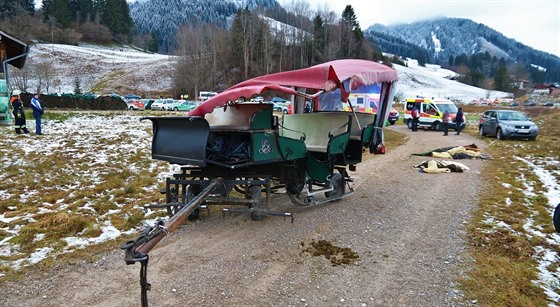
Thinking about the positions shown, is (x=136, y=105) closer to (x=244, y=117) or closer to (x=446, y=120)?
(x=446, y=120)

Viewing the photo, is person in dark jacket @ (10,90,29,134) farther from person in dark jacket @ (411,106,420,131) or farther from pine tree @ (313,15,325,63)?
pine tree @ (313,15,325,63)

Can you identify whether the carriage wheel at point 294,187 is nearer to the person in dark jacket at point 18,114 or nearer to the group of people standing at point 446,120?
the person in dark jacket at point 18,114

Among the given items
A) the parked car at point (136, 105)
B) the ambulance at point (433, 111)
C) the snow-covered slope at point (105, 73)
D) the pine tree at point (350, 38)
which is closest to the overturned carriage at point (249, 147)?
the ambulance at point (433, 111)

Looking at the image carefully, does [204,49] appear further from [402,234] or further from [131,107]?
[402,234]

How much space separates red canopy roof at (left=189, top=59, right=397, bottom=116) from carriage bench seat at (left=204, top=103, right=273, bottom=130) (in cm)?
33

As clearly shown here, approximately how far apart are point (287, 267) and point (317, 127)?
470 centimetres

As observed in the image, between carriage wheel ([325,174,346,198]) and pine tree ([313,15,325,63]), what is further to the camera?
pine tree ([313,15,325,63])

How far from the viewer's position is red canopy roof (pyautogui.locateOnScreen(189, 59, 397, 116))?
20.1ft

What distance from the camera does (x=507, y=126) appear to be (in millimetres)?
21031

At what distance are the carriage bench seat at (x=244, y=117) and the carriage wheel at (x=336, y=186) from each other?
7.99 ft

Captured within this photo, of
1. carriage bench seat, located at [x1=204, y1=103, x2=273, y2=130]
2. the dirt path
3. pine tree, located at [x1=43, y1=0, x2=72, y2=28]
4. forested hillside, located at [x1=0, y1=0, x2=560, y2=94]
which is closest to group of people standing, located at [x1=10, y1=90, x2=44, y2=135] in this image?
carriage bench seat, located at [x1=204, y1=103, x2=273, y2=130]

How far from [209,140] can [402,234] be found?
3.48 m

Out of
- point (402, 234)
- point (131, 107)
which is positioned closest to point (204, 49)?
point (131, 107)

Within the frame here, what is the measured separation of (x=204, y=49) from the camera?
81125mm
